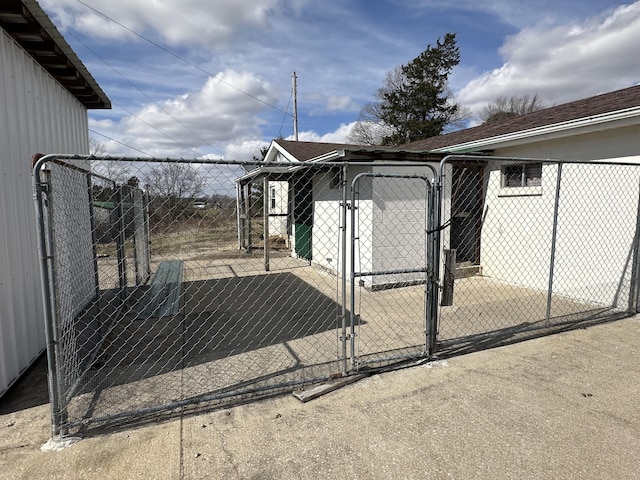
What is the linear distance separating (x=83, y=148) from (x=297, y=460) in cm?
590

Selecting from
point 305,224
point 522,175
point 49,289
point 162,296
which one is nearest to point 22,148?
point 49,289

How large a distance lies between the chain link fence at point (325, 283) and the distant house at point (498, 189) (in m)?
0.04

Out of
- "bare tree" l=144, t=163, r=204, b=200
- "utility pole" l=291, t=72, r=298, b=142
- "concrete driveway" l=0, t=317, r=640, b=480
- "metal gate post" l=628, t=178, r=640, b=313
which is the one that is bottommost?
"concrete driveway" l=0, t=317, r=640, b=480

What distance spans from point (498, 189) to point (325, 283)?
3845 millimetres

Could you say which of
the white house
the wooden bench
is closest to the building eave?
the white house

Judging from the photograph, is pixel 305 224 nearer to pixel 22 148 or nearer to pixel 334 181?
pixel 334 181

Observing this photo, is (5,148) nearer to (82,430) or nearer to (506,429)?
(82,430)

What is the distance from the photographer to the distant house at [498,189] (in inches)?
215

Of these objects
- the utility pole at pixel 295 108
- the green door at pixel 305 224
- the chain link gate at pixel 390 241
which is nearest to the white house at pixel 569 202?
the chain link gate at pixel 390 241

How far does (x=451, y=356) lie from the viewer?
3.81 m

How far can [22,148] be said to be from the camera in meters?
3.64

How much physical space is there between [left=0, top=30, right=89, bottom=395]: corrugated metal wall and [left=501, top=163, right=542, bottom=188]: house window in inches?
283

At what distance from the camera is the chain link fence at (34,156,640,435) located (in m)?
3.16

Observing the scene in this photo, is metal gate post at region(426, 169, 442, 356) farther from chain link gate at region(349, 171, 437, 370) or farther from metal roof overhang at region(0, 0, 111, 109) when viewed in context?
metal roof overhang at region(0, 0, 111, 109)
